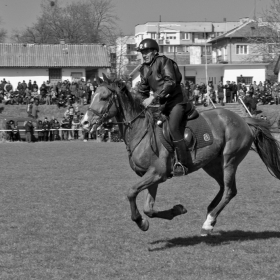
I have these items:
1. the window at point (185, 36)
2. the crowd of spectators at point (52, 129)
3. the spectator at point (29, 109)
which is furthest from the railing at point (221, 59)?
the window at point (185, 36)

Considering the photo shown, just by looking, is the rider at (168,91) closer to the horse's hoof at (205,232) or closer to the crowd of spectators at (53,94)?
the horse's hoof at (205,232)

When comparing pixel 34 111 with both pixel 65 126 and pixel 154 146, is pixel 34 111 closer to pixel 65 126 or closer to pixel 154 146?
pixel 65 126

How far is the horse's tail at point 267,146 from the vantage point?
10617mm

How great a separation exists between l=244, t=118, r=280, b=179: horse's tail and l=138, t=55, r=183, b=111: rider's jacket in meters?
2.05

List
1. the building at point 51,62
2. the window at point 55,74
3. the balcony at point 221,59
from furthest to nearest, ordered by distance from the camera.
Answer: the balcony at point 221,59, the window at point 55,74, the building at point 51,62

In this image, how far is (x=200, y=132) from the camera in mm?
9664

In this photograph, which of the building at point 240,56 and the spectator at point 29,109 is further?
the building at point 240,56

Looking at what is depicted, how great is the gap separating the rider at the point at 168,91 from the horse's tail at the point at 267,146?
1891 millimetres

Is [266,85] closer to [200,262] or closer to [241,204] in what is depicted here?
[241,204]

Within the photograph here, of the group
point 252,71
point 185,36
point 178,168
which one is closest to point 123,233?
point 178,168

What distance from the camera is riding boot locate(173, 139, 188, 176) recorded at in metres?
9.21

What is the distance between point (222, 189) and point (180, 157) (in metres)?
1.50

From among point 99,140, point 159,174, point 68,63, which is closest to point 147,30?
point 68,63

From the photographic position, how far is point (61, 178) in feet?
59.4
